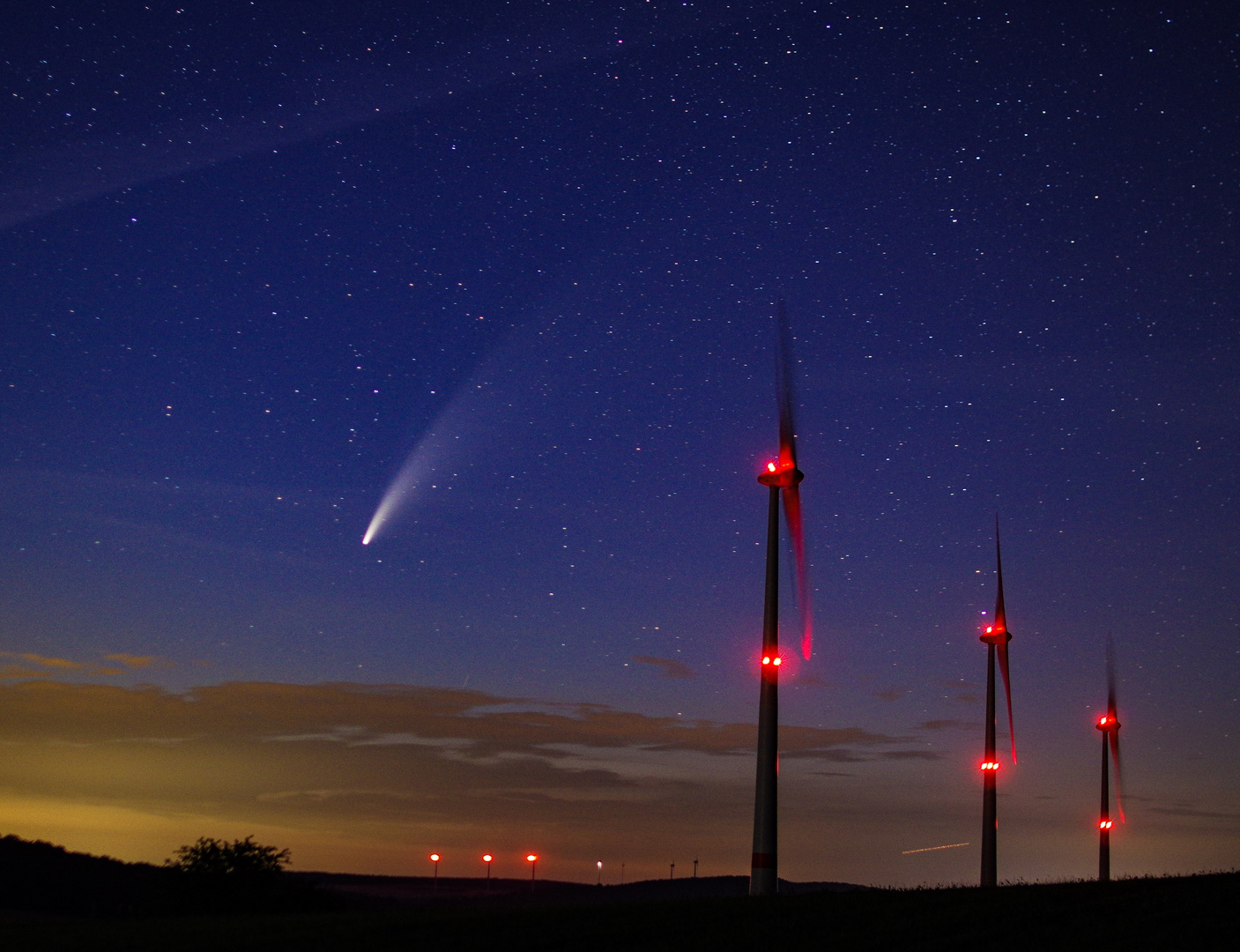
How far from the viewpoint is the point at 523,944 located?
26078 mm

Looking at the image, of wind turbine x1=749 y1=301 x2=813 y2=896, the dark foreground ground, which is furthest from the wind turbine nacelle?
the dark foreground ground

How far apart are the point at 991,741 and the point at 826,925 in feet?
137

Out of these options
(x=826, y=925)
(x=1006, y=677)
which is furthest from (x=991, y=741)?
(x=826, y=925)

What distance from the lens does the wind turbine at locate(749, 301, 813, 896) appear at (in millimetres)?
34094

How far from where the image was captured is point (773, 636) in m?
38.3

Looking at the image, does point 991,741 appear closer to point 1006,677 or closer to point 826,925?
point 1006,677

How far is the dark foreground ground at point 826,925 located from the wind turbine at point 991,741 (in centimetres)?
2497

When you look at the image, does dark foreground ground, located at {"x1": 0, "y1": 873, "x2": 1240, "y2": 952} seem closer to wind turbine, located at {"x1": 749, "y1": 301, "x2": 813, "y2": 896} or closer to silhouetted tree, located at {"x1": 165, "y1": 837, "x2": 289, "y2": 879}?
wind turbine, located at {"x1": 749, "y1": 301, "x2": 813, "y2": 896}

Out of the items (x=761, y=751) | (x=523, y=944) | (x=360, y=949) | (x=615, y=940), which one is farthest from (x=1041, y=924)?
(x=360, y=949)

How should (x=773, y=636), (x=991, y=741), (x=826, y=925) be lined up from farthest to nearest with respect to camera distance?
1. (x=991, y=741)
2. (x=773, y=636)
3. (x=826, y=925)

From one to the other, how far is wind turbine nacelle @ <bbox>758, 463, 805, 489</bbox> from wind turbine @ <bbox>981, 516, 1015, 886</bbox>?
22152 millimetres

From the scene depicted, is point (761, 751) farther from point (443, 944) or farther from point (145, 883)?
point (145, 883)

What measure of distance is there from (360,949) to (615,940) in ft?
23.0

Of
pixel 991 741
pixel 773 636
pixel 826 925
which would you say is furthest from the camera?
pixel 991 741
